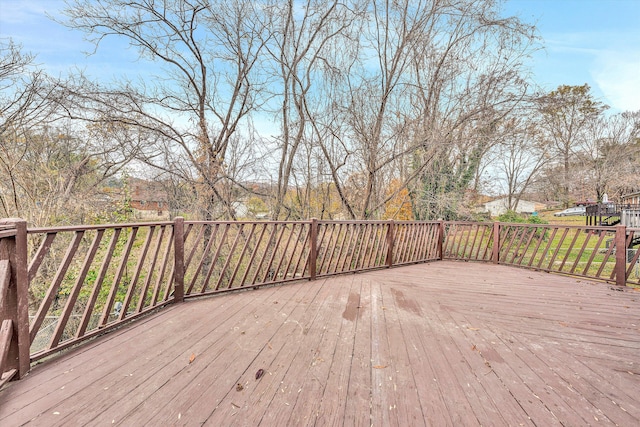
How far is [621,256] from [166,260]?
589 cm

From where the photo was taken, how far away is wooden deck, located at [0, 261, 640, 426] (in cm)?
121

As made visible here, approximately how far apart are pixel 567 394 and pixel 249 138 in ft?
21.3

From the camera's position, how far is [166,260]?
2539mm

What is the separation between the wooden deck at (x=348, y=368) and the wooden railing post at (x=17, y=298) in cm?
12

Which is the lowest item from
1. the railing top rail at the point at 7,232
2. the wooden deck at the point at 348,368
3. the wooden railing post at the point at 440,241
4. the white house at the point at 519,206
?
the wooden deck at the point at 348,368

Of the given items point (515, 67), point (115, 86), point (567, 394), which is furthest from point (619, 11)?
point (115, 86)

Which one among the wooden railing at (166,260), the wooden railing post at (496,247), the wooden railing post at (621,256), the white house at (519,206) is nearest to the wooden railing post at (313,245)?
the wooden railing at (166,260)

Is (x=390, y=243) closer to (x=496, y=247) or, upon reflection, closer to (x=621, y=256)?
(x=496, y=247)

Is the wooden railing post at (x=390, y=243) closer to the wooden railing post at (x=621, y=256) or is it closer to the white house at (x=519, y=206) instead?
the wooden railing post at (x=621, y=256)

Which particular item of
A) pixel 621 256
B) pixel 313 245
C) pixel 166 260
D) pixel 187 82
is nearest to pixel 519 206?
pixel 621 256

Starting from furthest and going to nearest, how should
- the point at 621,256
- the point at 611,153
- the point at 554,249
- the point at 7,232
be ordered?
the point at 611,153 → the point at 554,249 → the point at 621,256 → the point at 7,232

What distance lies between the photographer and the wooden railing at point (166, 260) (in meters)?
1.44

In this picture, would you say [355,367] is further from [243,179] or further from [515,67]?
[515,67]

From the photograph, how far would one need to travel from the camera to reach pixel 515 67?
5.59m
